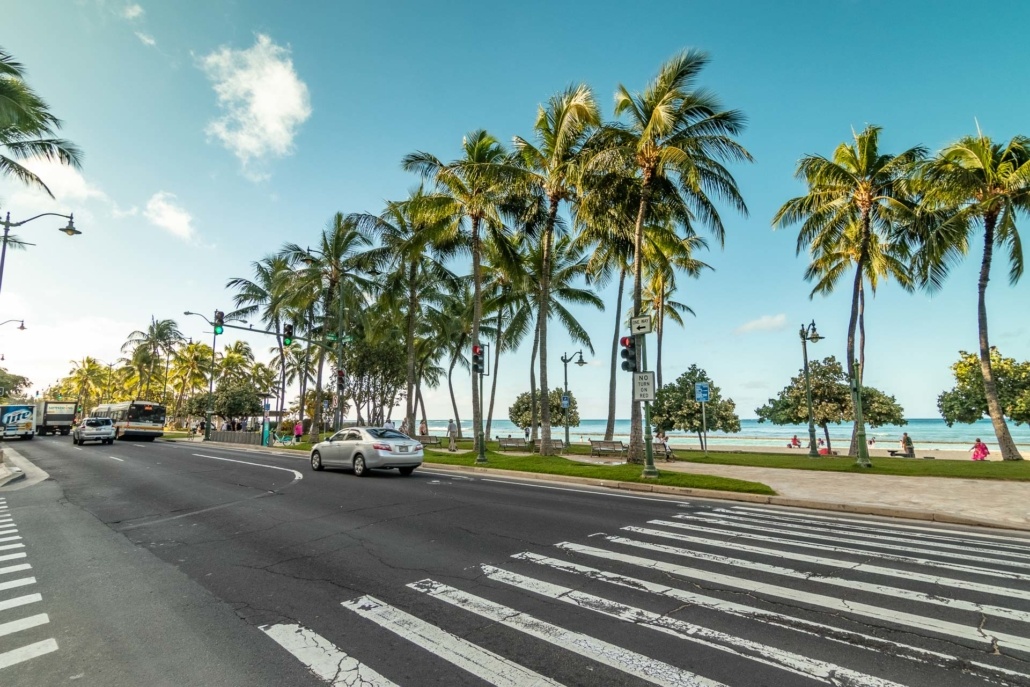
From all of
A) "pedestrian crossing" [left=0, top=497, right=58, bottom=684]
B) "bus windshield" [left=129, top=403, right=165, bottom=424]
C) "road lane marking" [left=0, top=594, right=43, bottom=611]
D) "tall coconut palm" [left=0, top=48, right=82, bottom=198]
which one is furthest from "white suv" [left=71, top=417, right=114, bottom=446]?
"road lane marking" [left=0, top=594, right=43, bottom=611]

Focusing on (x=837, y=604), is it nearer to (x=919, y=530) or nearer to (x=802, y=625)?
(x=802, y=625)

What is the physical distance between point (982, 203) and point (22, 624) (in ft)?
95.1

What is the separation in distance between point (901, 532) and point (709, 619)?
5987 millimetres

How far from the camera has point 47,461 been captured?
21234 millimetres

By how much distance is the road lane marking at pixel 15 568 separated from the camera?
19.2ft

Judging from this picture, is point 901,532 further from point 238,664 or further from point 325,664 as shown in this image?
point 238,664

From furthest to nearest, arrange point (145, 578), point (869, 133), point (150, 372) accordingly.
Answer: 1. point (150, 372)
2. point (869, 133)
3. point (145, 578)

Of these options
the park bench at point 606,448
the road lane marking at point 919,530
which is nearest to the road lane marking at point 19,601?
the road lane marking at point 919,530

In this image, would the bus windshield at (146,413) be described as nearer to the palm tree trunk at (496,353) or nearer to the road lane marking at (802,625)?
the palm tree trunk at (496,353)

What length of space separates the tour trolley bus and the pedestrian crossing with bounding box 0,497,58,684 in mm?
39700

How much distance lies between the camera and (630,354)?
14992 millimetres

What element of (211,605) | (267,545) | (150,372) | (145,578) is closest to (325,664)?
(211,605)

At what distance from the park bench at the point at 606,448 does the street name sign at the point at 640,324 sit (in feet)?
30.8

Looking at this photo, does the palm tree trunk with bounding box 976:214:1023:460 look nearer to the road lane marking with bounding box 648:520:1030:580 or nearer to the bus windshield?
the road lane marking with bounding box 648:520:1030:580
